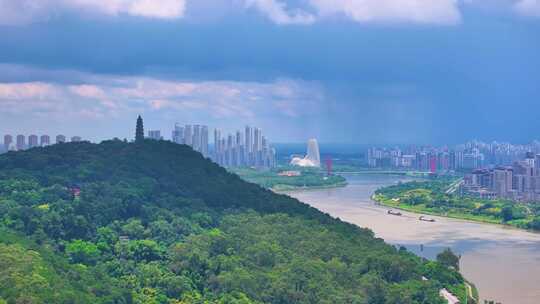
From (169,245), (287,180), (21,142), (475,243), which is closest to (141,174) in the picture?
(169,245)

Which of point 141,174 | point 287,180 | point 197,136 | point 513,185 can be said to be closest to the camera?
point 141,174

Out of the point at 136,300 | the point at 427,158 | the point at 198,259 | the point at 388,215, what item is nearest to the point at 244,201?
the point at 198,259

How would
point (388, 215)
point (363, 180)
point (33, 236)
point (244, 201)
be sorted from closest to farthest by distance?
point (33, 236)
point (244, 201)
point (388, 215)
point (363, 180)

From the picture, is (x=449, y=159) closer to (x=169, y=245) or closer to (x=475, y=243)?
(x=475, y=243)

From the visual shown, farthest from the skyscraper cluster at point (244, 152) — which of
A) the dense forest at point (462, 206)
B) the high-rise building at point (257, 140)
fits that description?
the dense forest at point (462, 206)

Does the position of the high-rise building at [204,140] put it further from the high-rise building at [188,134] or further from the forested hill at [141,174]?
the forested hill at [141,174]

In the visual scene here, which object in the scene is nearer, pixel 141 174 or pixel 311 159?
pixel 141 174

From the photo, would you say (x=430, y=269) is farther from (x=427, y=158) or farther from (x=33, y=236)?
(x=427, y=158)
